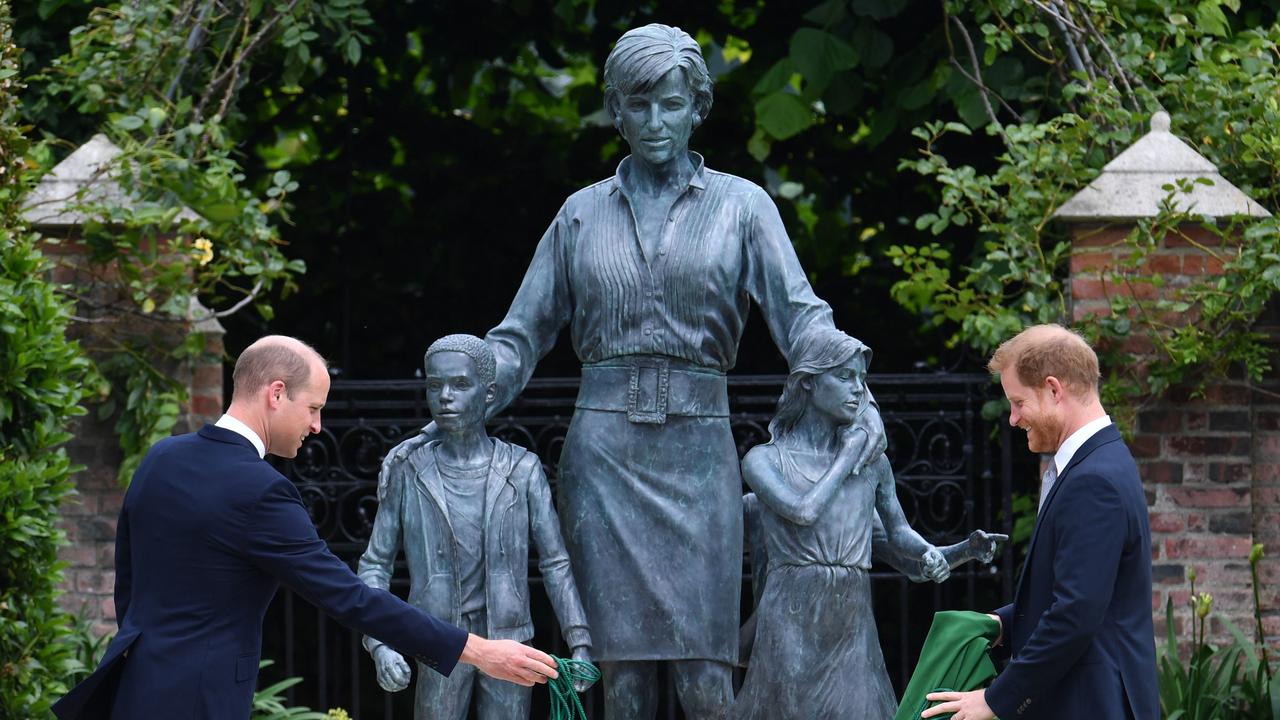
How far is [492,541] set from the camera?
4328 mm

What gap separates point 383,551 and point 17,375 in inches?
68.6

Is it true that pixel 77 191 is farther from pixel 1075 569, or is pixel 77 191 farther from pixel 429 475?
pixel 1075 569

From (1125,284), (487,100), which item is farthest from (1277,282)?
(487,100)

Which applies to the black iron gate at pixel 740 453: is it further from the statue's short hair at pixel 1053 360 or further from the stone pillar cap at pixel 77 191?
the statue's short hair at pixel 1053 360

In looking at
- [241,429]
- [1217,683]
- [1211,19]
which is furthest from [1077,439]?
[1211,19]

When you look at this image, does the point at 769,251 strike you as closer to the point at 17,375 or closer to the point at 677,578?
the point at 677,578

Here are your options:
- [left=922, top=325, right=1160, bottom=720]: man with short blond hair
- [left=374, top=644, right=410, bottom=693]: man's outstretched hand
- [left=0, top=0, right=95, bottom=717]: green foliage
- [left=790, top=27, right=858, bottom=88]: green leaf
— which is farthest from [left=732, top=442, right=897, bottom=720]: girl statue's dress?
[left=790, top=27, right=858, bottom=88]: green leaf

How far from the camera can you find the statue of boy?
14.2ft

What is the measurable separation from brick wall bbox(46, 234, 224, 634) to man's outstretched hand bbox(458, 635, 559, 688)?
2911 millimetres

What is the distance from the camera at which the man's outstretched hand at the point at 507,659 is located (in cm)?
395

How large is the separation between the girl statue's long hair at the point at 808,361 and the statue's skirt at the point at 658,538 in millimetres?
224

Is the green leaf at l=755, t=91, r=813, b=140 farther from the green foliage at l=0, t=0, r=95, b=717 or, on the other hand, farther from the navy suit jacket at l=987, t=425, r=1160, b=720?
the navy suit jacket at l=987, t=425, r=1160, b=720

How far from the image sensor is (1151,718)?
3.65m

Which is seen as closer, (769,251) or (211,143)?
(769,251)
